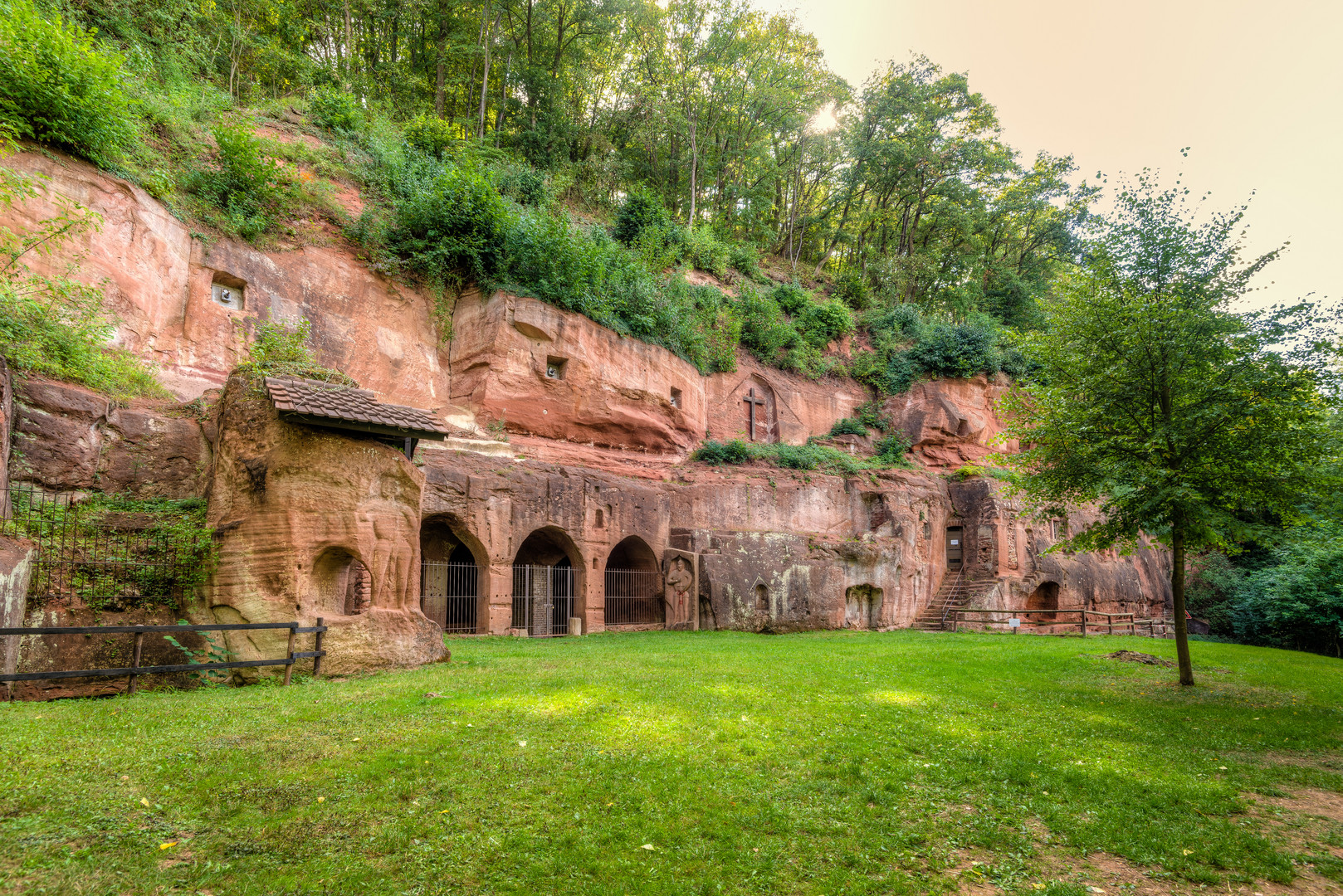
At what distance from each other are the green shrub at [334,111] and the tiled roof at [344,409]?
54.2 ft

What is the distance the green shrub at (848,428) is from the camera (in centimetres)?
3300

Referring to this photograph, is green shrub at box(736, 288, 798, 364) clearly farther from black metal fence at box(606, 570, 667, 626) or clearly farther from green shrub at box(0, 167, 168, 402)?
green shrub at box(0, 167, 168, 402)

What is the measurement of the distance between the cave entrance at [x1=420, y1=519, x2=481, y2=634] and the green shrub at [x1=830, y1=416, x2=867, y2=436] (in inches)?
781

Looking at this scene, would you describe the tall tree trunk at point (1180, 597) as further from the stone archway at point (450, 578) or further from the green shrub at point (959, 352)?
the green shrub at point (959, 352)

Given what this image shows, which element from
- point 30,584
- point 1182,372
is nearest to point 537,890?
point 30,584

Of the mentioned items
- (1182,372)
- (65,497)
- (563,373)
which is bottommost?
(65,497)

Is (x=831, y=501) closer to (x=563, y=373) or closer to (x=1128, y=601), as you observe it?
(x=563, y=373)

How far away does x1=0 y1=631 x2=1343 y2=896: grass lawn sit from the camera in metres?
4.16

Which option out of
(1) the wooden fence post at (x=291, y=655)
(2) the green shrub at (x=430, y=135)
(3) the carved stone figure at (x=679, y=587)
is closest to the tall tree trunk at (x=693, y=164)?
(2) the green shrub at (x=430, y=135)

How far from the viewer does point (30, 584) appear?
852cm

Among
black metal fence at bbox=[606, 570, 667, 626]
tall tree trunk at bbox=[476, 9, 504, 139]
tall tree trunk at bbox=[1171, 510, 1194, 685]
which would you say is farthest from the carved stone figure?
tall tree trunk at bbox=[476, 9, 504, 139]

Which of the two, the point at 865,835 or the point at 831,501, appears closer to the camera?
the point at 865,835

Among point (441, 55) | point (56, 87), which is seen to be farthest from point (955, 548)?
point (441, 55)

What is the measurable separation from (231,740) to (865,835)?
18.3 feet
